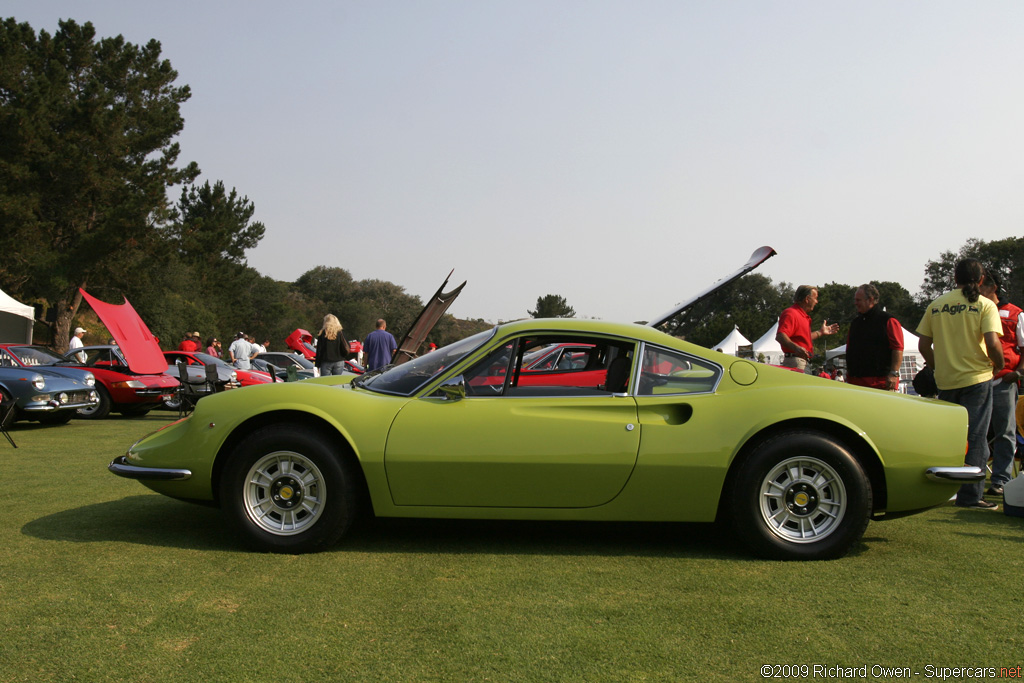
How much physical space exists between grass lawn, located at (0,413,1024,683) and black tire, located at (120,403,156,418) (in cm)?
847

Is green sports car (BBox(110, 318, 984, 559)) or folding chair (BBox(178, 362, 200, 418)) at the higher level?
green sports car (BBox(110, 318, 984, 559))

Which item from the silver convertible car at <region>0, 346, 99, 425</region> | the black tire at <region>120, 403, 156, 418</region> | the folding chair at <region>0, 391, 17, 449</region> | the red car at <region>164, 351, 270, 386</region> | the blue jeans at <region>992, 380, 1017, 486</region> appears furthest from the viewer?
the red car at <region>164, 351, 270, 386</region>

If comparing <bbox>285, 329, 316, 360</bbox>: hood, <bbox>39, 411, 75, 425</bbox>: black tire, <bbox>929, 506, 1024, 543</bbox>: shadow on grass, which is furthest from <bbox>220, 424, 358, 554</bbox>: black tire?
<bbox>285, 329, 316, 360</bbox>: hood

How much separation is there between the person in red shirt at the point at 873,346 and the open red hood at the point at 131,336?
8283 millimetres

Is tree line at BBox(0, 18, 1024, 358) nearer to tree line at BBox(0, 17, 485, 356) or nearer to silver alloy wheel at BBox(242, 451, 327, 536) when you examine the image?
tree line at BBox(0, 17, 485, 356)

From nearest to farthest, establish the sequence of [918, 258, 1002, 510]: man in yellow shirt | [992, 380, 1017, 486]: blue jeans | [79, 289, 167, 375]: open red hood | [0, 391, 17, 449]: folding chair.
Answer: [918, 258, 1002, 510]: man in yellow shirt
[992, 380, 1017, 486]: blue jeans
[0, 391, 17, 449]: folding chair
[79, 289, 167, 375]: open red hood

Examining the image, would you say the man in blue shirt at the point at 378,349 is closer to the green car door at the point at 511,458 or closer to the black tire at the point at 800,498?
the green car door at the point at 511,458

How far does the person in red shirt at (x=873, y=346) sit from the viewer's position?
5.98 metres

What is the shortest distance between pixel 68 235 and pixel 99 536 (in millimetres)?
33561

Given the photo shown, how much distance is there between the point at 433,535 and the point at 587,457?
3.65 feet

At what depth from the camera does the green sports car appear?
399cm

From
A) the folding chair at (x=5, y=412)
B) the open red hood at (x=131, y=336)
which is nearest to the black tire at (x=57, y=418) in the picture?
the folding chair at (x=5, y=412)

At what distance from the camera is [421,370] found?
4.42 m

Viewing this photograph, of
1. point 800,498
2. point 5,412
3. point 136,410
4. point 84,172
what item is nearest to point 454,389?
point 800,498
